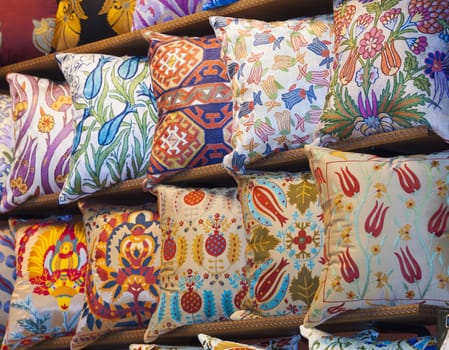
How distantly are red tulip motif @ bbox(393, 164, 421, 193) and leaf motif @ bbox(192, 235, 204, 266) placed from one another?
62cm

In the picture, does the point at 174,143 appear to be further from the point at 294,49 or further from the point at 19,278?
the point at 19,278

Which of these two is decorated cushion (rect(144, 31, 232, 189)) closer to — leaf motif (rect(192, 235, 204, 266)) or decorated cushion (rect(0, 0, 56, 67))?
leaf motif (rect(192, 235, 204, 266))

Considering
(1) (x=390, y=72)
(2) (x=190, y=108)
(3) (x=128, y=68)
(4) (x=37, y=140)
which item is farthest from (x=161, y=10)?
(1) (x=390, y=72)

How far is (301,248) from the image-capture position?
251cm

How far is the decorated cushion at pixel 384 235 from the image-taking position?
7.40 ft

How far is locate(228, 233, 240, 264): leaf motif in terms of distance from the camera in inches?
106

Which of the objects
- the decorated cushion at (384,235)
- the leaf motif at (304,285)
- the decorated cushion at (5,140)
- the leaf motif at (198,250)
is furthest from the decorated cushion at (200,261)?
the decorated cushion at (5,140)

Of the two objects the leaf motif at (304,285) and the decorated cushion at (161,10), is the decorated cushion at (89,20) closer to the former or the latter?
the decorated cushion at (161,10)

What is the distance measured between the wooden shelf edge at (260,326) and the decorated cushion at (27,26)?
944 mm

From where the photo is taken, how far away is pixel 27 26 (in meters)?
3.36

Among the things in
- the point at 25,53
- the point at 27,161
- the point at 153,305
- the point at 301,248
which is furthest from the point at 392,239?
the point at 25,53

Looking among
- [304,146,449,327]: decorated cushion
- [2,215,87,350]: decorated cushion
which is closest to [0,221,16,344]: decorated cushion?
[2,215,87,350]: decorated cushion

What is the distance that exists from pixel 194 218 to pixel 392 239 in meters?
0.65

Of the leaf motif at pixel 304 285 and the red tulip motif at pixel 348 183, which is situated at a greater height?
the red tulip motif at pixel 348 183
